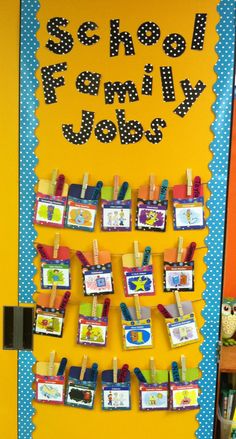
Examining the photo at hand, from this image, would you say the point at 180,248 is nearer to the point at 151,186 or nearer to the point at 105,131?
the point at 151,186

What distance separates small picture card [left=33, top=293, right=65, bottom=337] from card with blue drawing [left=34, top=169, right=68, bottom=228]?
1.09 ft

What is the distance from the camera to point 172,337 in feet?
6.23

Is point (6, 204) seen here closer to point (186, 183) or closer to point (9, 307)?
point (9, 307)

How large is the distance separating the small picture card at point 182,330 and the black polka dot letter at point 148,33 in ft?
3.74

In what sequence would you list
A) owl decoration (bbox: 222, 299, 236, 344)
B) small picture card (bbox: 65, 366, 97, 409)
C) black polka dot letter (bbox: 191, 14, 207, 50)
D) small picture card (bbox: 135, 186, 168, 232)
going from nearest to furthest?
black polka dot letter (bbox: 191, 14, 207, 50), small picture card (bbox: 135, 186, 168, 232), small picture card (bbox: 65, 366, 97, 409), owl decoration (bbox: 222, 299, 236, 344)

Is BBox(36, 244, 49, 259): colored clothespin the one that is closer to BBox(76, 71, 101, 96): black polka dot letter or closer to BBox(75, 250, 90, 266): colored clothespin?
BBox(75, 250, 90, 266): colored clothespin

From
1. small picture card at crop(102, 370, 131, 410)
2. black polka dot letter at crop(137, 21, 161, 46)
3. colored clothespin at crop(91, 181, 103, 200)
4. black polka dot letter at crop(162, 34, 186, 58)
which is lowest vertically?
small picture card at crop(102, 370, 131, 410)

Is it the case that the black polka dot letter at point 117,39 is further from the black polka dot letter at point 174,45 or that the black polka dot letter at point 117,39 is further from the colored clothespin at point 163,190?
the colored clothespin at point 163,190

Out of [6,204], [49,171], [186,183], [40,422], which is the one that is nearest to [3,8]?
[49,171]

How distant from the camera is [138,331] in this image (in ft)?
6.25

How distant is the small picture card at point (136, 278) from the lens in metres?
1.88

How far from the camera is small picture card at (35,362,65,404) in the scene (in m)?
1.97

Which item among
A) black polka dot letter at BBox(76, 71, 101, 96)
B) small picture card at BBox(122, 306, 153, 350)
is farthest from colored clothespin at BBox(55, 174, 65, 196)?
small picture card at BBox(122, 306, 153, 350)

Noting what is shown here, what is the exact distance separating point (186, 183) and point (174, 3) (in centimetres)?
71
